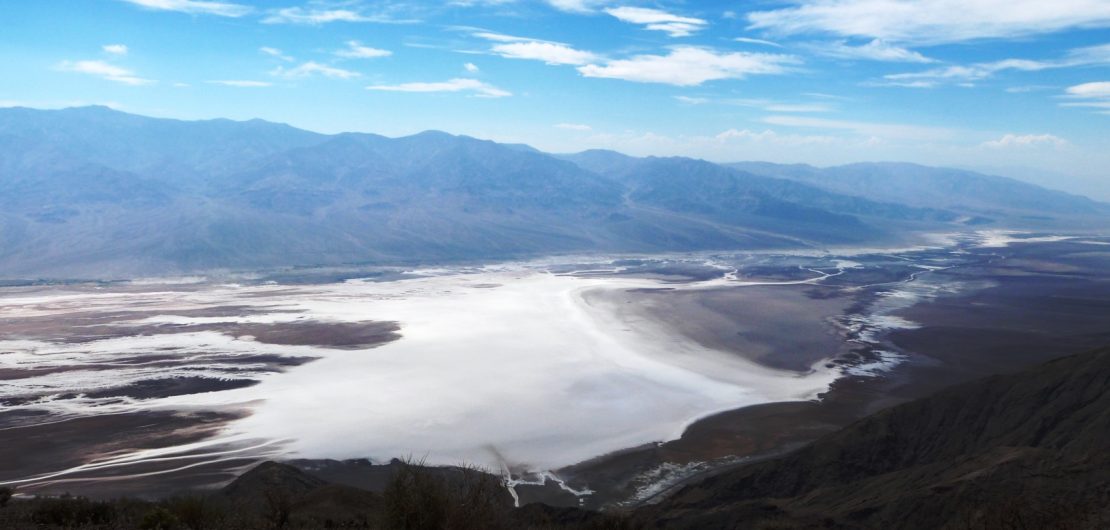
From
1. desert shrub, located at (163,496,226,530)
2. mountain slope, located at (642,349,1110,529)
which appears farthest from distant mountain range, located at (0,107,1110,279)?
mountain slope, located at (642,349,1110,529)

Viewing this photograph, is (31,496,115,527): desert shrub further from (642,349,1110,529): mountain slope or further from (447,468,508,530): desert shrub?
(642,349,1110,529): mountain slope

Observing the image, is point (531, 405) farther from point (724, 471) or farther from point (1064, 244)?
point (1064, 244)

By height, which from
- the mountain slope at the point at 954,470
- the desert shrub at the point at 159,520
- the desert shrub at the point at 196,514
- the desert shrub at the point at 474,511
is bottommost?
the mountain slope at the point at 954,470

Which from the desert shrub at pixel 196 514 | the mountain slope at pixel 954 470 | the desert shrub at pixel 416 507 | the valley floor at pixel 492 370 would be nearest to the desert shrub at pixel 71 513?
the desert shrub at pixel 196 514

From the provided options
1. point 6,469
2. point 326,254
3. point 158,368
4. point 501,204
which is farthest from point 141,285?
point 501,204

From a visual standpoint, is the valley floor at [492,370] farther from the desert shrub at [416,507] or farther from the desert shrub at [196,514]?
the desert shrub at [416,507]

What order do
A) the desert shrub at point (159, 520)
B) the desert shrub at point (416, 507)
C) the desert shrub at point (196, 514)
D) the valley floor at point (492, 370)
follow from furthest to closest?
the valley floor at point (492, 370)
the desert shrub at point (196, 514)
the desert shrub at point (159, 520)
the desert shrub at point (416, 507)

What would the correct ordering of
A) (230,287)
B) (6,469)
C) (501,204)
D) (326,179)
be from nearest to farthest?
(6,469), (230,287), (501,204), (326,179)
